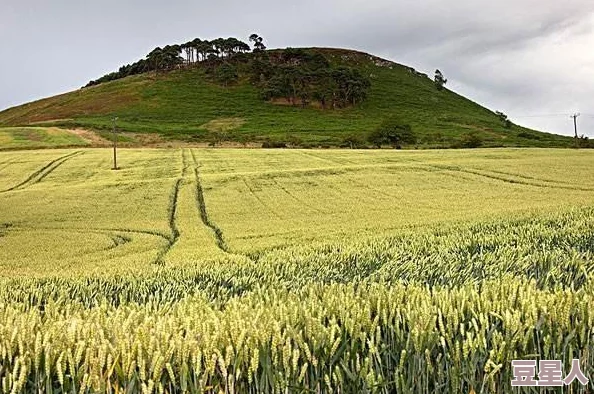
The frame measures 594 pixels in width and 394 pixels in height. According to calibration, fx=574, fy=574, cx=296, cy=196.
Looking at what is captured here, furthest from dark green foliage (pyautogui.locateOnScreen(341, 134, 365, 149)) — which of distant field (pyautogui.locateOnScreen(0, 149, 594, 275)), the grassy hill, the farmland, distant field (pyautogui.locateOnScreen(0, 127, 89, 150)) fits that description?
the farmland

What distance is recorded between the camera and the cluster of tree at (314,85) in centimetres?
13800

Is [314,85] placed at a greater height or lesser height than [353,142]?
greater

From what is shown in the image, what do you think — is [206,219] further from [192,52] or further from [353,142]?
[192,52]

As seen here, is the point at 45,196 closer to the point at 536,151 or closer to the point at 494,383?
the point at 494,383

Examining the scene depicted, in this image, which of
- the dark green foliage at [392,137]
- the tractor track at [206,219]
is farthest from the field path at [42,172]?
the dark green foliage at [392,137]

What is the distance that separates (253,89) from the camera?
146 m

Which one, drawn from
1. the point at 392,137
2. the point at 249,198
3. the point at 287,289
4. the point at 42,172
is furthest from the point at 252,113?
the point at 287,289

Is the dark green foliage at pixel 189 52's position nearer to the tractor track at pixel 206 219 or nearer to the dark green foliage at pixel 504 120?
the dark green foliage at pixel 504 120

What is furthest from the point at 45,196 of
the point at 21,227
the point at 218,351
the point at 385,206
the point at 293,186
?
the point at 218,351

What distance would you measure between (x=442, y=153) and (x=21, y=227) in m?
42.1

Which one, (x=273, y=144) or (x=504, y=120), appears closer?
(x=273, y=144)

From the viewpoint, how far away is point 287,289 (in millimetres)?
7293

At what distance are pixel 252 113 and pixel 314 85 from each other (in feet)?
86.2

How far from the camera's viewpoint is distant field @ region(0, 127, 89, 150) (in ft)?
241
